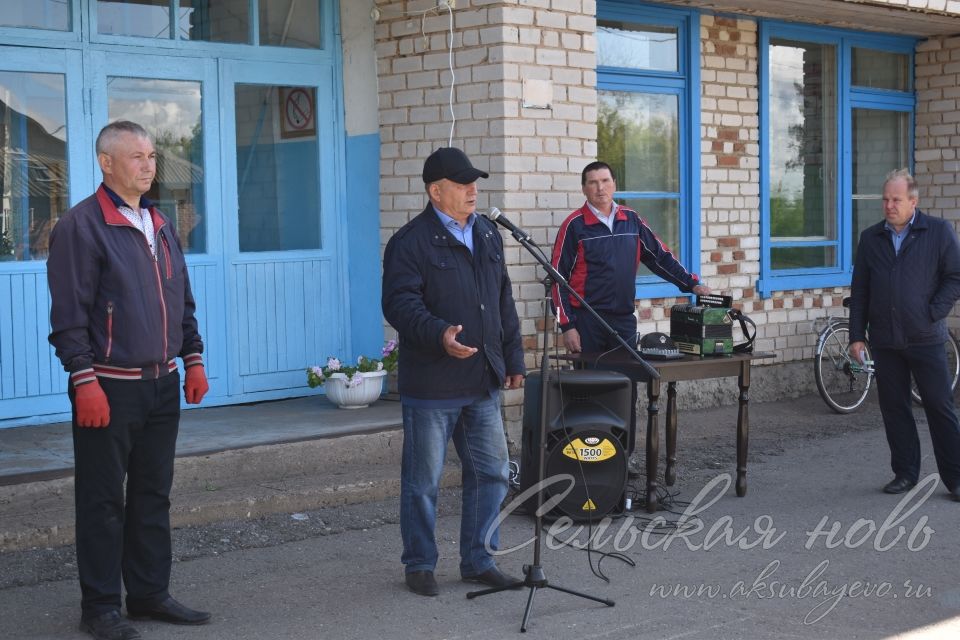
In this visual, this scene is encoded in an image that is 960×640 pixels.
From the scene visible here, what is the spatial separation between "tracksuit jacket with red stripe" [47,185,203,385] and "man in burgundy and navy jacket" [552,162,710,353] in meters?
3.25

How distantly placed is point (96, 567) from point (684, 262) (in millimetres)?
Answer: 6641

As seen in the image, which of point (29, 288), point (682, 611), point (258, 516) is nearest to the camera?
point (682, 611)

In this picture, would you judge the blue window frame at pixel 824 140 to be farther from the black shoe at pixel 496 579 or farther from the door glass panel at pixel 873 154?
the black shoe at pixel 496 579

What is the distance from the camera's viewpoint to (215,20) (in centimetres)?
Result: 867

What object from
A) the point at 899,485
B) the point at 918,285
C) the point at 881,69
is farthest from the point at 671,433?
the point at 881,69

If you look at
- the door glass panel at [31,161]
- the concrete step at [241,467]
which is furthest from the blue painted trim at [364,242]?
the door glass panel at [31,161]

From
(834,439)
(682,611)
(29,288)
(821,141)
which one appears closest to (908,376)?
(834,439)

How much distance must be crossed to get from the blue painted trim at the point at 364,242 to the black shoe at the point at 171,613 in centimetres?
402

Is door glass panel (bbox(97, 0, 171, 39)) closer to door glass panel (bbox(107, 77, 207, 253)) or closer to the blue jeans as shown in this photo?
door glass panel (bbox(107, 77, 207, 253))

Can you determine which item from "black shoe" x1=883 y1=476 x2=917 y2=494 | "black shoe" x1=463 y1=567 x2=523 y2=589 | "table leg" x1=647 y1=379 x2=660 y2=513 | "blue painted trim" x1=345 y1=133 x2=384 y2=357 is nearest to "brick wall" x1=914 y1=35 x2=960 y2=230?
"black shoe" x1=883 y1=476 x2=917 y2=494

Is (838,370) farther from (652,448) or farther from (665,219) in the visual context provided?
(652,448)

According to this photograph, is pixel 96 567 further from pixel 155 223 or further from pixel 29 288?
pixel 29 288

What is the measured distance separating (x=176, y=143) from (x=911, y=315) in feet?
15.8

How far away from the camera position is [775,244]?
38.2ft
